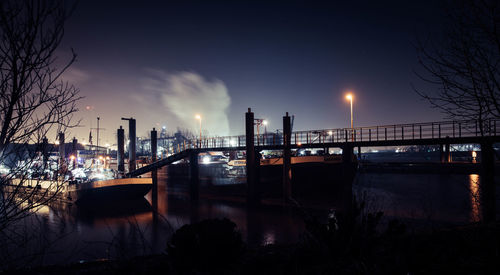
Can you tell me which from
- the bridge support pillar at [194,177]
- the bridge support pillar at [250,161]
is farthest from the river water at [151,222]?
the bridge support pillar at [250,161]

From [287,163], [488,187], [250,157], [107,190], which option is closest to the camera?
[488,187]

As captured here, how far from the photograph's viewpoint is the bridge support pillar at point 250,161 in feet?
70.6

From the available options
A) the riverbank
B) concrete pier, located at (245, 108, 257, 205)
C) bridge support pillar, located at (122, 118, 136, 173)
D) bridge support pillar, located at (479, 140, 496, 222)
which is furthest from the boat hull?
bridge support pillar, located at (479, 140, 496, 222)

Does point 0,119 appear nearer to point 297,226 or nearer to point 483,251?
point 483,251

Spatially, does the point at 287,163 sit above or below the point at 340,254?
above

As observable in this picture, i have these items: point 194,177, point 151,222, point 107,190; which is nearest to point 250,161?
point 194,177

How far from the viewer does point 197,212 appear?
22.9 m

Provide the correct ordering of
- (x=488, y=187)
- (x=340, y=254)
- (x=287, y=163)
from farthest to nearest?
(x=287, y=163) → (x=488, y=187) → (x=340, y=254)

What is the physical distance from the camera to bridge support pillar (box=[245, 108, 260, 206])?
21.5 metres

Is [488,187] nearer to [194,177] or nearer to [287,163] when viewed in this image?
[287,163]

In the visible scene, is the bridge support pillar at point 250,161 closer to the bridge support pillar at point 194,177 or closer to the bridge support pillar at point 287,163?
the bridge support pillar at point 287,163

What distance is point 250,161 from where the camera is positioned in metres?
21.6

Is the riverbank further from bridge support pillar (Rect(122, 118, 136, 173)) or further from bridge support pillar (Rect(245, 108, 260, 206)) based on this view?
bridge support pillar (Rect(122, 118, 136, 173))

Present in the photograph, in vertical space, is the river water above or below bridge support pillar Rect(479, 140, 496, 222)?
below
